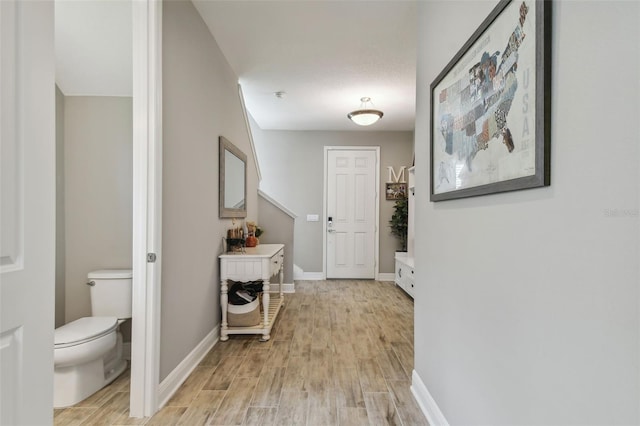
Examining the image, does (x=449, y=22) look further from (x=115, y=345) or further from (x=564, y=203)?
(x=115, y=345)

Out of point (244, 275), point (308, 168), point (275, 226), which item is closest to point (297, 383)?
point (244, 275)

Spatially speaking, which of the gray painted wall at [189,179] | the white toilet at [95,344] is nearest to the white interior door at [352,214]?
the gray painted wall at [189,179]

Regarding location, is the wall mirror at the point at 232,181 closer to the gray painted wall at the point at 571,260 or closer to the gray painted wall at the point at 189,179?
the gray painted wall at the point at 189,179

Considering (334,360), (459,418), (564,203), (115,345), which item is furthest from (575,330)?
(115,345)

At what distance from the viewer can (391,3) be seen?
2.21 metres

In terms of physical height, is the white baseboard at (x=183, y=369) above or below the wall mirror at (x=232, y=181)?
below

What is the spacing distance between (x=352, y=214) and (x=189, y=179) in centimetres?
370

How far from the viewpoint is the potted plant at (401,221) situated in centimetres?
534

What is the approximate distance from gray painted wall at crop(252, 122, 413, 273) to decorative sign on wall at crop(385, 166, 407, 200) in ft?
0.27

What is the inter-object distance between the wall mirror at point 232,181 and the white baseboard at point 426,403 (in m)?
2.10

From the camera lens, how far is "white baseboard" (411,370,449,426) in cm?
156

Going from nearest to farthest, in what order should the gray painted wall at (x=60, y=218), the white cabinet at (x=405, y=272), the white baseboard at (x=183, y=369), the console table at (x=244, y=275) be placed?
the white baseboard at (x=183, y=369), the gray painted wall at (x=60, y=218), the console table at (x=244, y=275), the white cabinet at (x=405, y=272)

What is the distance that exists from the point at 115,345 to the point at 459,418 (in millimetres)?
2148

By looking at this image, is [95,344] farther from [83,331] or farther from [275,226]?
[275,226]
